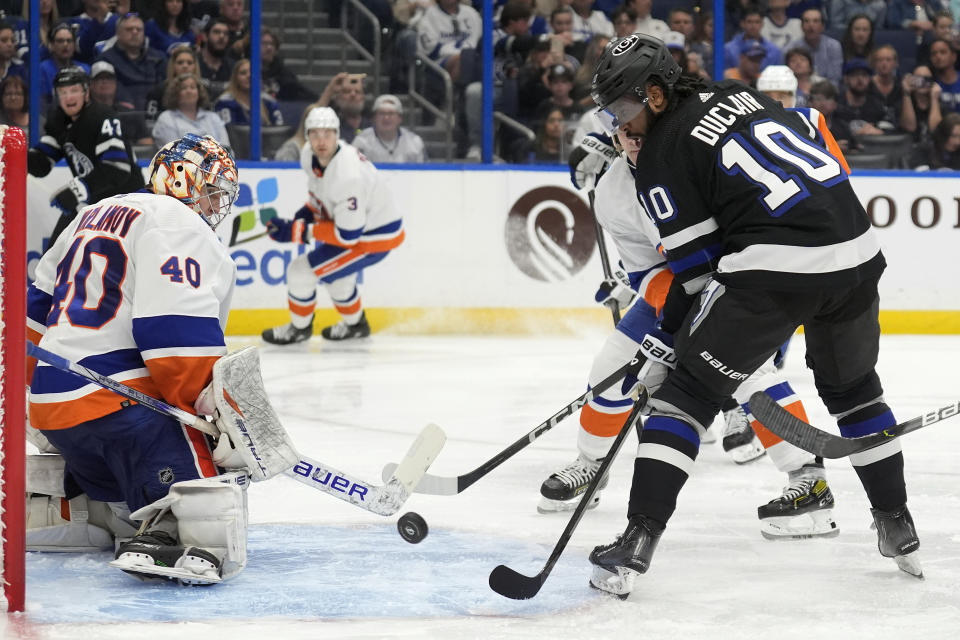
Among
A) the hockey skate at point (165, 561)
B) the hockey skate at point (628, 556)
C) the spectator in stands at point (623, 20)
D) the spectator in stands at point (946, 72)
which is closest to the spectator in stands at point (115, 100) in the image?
the spectator in stands at point (623, 20)

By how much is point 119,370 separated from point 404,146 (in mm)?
4870

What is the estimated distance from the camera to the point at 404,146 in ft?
23.3

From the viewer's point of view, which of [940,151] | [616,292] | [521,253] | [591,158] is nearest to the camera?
[591,158]

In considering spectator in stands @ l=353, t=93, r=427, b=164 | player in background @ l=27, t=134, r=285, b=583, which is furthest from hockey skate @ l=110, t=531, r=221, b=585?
spectator in stands @ l=353, t=93, r=427, b=164

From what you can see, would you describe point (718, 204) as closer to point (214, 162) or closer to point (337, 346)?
point (214, 162)

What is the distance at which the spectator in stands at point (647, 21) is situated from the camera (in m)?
7.29

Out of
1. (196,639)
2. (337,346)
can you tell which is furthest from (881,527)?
(337,346)

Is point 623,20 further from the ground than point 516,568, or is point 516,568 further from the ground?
point 623,20

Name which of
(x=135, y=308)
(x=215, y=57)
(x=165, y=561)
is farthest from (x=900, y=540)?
(x=215, y=57)

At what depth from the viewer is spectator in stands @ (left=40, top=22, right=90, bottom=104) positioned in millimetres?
6617

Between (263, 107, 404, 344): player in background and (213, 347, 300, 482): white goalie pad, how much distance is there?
4194mm

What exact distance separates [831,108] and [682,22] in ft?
3.14

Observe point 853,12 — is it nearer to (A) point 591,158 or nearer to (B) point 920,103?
(B) point 920,103

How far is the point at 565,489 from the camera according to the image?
2.96 metres
